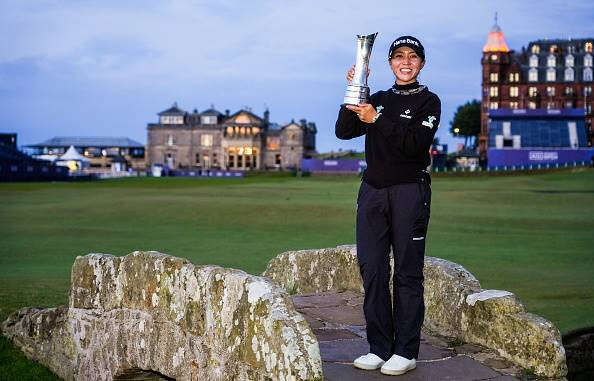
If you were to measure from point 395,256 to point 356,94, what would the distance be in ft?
4.55

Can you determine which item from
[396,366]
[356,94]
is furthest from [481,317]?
[356,94]

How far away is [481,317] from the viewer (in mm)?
6770

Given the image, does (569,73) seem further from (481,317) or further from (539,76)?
(481,317)

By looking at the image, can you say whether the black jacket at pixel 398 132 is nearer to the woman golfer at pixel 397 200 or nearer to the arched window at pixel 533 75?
the woman golfer at pixel 397 200

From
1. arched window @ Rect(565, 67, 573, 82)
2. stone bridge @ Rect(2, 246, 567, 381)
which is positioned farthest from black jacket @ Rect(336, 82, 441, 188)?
arched window @ Rect(565, 67, 573, 82)

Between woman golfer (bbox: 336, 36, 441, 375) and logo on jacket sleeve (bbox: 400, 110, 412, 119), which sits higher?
logo on jacket sleeve (bbox: 400, 110, 412, 119)

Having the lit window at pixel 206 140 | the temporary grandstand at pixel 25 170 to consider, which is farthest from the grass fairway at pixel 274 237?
the lit window at pixel 206 140

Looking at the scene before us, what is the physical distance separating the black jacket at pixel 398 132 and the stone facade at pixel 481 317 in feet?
4.59

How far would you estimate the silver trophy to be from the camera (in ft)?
19.9

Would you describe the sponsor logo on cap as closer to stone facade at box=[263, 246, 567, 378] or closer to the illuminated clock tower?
stone facade at box=[263, 246, 567, 378]

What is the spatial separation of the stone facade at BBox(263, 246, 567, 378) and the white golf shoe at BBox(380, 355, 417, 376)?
36.5 inches

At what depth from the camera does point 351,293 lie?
30.7ft

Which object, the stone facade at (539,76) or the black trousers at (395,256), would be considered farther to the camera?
the stone facade at (539,76)

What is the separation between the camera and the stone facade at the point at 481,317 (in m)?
6.08
